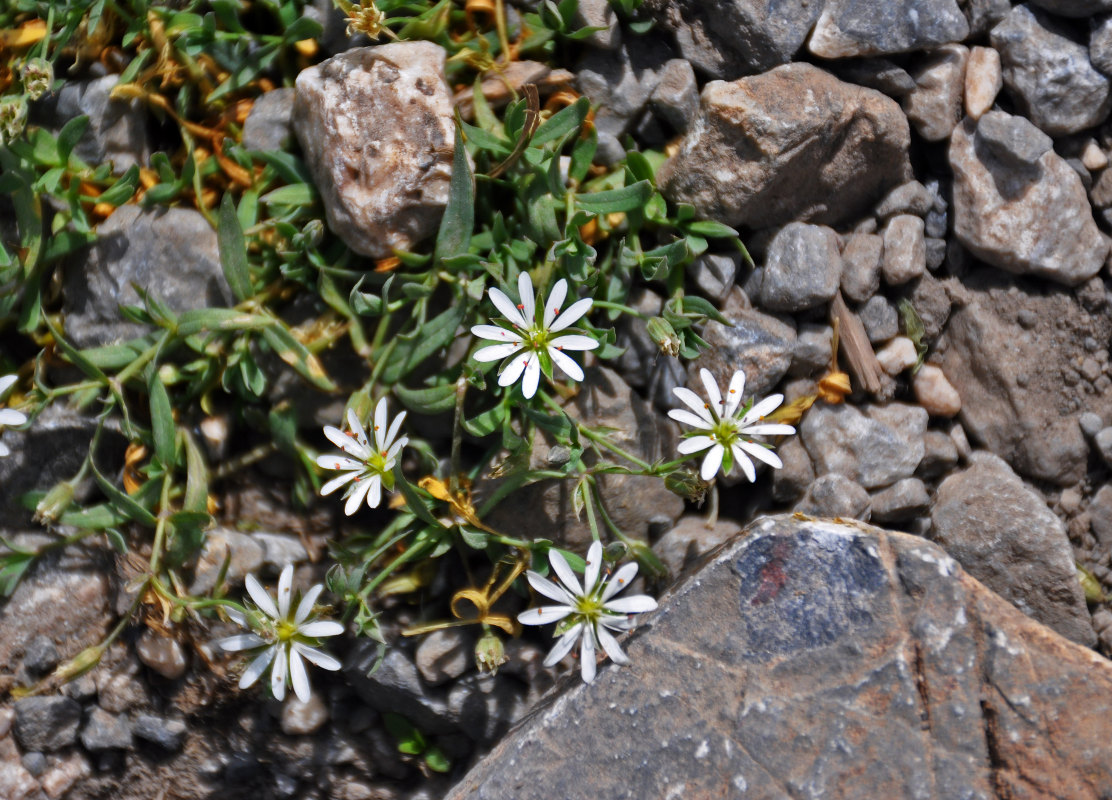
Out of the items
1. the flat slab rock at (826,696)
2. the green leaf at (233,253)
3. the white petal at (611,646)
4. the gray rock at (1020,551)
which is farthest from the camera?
the green leaf at (233,253)

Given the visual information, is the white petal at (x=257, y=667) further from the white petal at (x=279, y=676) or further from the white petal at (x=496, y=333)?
the white petal at (x=496, y=333)

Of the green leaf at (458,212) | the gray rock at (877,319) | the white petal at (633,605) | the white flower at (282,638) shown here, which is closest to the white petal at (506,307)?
the green leaf at (458,212)

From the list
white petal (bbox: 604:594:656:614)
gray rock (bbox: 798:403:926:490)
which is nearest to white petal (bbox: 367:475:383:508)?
white petal (bbox: 604:594:656:614)

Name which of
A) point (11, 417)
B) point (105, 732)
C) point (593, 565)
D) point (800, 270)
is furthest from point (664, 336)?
point (105, 732)

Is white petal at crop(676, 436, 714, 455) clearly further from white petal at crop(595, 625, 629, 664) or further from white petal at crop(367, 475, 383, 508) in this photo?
white petal at crop(367, 475, 383, 508)

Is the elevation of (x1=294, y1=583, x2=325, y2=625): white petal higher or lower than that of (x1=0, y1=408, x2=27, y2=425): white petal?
lower

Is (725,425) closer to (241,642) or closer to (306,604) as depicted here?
(306,604)
